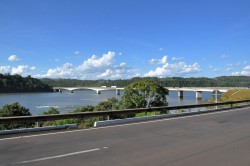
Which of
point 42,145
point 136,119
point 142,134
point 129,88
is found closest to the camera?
point 42,145

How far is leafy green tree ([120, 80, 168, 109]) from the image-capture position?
48.3 m

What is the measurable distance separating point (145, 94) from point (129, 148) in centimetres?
4062

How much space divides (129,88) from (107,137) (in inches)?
1520

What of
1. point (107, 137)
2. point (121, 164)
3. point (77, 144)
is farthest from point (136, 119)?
point (121, 164)

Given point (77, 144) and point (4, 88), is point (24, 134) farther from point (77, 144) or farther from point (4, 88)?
point (4, 88)

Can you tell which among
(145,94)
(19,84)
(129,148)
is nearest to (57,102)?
(145,94)

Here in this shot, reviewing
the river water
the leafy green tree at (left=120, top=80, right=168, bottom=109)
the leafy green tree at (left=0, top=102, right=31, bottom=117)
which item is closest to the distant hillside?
the river water

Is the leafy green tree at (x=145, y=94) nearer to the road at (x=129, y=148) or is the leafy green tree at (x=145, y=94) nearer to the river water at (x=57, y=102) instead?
the river water at (x=57, y=102)

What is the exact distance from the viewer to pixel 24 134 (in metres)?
12.6

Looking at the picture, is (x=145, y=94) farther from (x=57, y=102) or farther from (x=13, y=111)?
(x=57, y=102)

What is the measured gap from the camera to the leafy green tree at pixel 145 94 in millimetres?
48334

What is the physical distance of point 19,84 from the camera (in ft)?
546

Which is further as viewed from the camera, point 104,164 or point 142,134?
point 142,134

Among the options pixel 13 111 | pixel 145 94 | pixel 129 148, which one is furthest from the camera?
pixel 145 94
